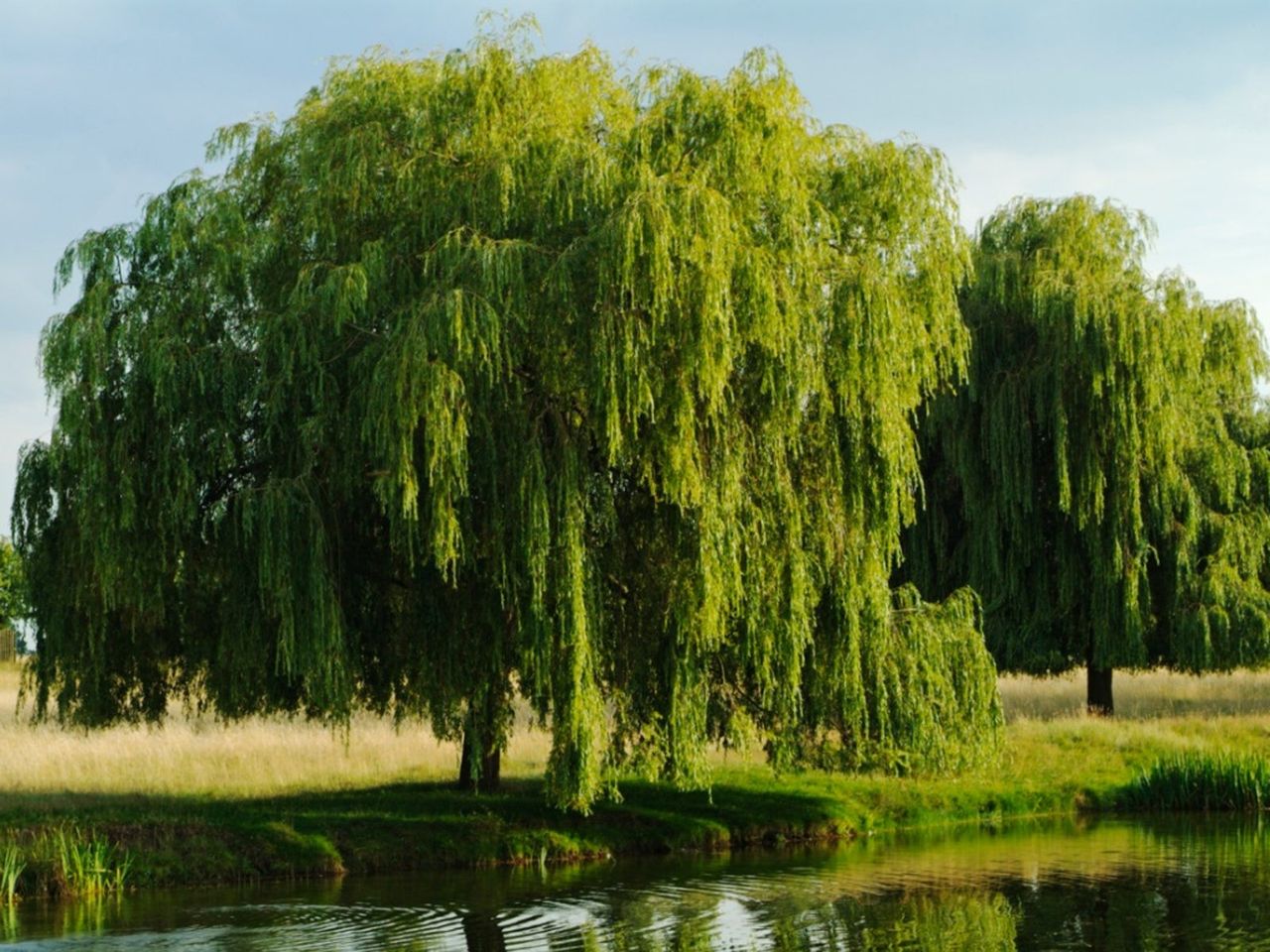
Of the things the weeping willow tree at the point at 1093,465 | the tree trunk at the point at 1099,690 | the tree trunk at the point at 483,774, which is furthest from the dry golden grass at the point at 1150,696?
the tree trunk at the point at 483,774

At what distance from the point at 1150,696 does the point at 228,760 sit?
841 inches

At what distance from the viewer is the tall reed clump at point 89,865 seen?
58.3 feet

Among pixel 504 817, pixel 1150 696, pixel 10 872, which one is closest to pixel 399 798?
pixel 504 817

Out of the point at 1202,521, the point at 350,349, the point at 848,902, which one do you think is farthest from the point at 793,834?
the point at 1202,521

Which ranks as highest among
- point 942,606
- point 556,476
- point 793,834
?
point 556,476

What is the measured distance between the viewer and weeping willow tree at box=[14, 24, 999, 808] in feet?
56.6

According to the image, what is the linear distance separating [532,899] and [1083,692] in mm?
22291

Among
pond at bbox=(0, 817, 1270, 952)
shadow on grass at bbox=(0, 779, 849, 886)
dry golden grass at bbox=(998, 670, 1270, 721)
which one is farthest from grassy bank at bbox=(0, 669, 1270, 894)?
dry golden grass at bbox=(998, 670, 1270, 721)

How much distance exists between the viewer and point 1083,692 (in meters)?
36.4

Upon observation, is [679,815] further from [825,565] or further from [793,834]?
[825,565]

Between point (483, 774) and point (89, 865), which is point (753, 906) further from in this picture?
point (89, 865)

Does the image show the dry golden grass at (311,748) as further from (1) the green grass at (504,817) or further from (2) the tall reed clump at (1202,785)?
(2) the tall reed clump at (1202,785)

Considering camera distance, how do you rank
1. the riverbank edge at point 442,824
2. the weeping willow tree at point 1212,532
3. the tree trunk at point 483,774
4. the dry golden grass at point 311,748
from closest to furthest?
1. the riverbank edge at point 442,824
2. the tree trunk at point 483,774
3. the dry golden grass at point 311,748
4. the weeping willow tree at point 1212,532

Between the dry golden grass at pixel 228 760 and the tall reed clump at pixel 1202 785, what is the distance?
9853 millimetres
